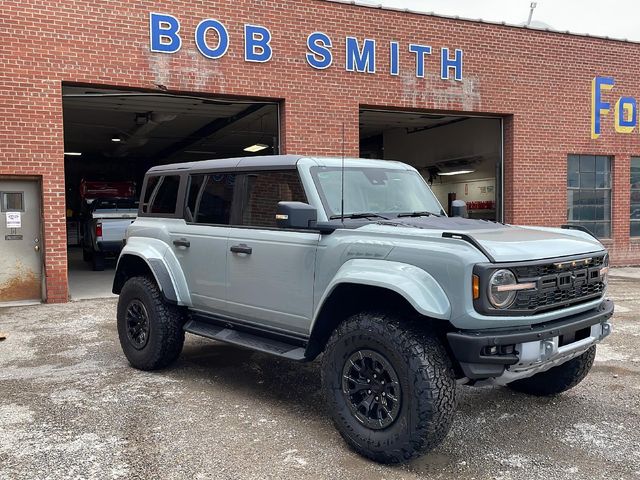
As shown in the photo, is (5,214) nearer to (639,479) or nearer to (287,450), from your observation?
(287,450)

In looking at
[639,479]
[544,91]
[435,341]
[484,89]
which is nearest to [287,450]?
[435,341]

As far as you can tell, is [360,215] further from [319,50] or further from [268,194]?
[319,50]

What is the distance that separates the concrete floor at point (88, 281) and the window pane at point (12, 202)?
71.9 inches

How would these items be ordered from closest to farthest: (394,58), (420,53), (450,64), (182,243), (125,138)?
(182,243), (394,58), (420,53), (450,64), (125,138)

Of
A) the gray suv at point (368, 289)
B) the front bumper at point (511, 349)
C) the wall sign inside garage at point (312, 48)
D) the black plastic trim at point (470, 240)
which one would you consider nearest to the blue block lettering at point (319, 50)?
the wall sign inside garage at point (312, 48)

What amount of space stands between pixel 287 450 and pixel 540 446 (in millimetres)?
1722

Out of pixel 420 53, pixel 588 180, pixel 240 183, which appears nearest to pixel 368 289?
pixel 240 183

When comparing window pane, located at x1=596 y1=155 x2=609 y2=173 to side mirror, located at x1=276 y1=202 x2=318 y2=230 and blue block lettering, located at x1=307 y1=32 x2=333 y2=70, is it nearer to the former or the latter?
blue block lettering, located at x1=307 y1=32 x2=333 y2=70

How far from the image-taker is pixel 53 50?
984 cm

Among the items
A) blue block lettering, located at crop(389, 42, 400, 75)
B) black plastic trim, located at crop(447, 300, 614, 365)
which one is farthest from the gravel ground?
blue block lettering, located at crop(389, 42, 400, 75)

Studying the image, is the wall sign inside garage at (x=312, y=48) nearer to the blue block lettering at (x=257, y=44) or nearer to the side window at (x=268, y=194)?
the blue block lettering at (x=257, y=44)

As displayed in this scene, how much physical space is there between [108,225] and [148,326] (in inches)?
409

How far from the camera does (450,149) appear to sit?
58.1ft

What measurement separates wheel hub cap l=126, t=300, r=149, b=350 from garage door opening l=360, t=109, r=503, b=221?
10.3 metres
